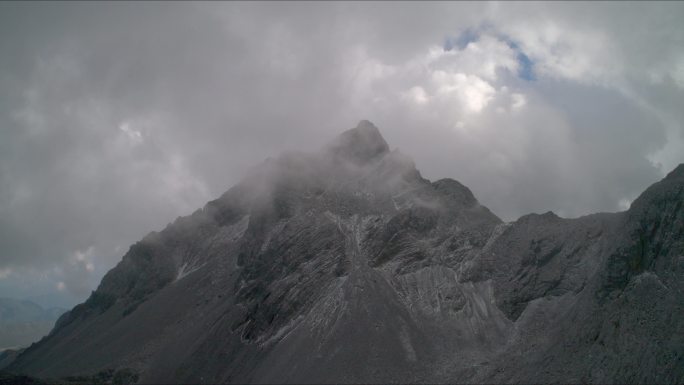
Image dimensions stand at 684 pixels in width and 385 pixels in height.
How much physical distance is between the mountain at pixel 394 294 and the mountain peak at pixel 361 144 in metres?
0.78

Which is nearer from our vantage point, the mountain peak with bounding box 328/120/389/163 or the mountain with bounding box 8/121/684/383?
the mountain with bounding box 8/121/684/383

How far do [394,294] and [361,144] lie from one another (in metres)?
80.2

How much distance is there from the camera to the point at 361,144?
183750 mm

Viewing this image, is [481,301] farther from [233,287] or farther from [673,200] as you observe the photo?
[233,287]

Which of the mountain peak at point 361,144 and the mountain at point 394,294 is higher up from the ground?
the mountain peak at point 361,144

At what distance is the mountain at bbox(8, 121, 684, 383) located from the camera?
273 feet

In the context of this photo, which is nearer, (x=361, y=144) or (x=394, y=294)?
(x=394, y=294)

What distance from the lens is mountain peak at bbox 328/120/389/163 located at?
589ft

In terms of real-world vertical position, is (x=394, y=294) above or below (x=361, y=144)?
below

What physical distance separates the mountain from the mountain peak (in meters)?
0.78

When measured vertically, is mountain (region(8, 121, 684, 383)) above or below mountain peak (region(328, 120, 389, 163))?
below

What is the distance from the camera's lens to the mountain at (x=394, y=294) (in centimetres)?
8325

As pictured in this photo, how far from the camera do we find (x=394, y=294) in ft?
380

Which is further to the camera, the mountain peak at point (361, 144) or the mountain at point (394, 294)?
the mountain peak at point (361, 144)
